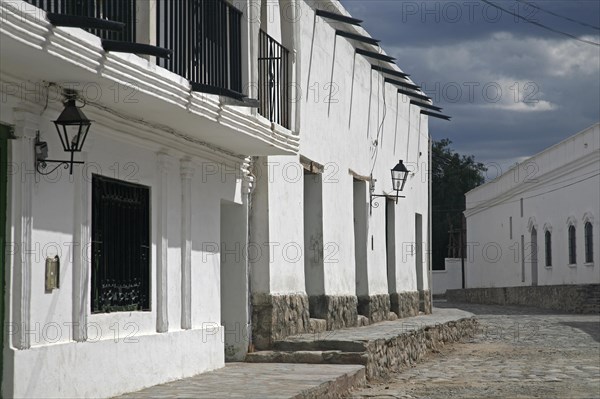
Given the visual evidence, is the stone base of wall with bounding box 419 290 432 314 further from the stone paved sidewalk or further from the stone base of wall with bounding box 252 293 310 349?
the stone paved sidewalk

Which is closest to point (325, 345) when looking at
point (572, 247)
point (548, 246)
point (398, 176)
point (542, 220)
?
point (398, 176)

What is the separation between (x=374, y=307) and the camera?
62.0ft

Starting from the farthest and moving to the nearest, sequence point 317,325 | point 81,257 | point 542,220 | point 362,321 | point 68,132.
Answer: point 542,220 < point 362,321 < point 317,325 < point 81,257 < point 68,132

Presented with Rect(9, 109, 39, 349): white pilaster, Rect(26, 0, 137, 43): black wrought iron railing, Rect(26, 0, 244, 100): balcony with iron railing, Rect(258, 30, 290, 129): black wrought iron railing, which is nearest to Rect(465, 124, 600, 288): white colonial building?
Rect(258, 30, 290, 129): black wrought iron railing

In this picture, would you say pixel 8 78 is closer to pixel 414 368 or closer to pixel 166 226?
pixel 166 226

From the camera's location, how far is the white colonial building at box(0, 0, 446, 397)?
793cm

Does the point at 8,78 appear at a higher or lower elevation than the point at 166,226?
higher

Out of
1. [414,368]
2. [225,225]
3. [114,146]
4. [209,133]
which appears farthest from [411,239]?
[114,146]

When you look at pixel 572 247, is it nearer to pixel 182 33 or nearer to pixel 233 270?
pixel 233 270

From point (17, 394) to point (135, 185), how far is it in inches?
113

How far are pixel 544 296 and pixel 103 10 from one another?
96.9 feet

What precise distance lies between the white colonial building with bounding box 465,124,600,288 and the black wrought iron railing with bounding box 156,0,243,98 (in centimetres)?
2217

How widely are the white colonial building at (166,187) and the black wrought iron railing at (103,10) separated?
0.02 meters

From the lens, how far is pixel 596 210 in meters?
32.8
